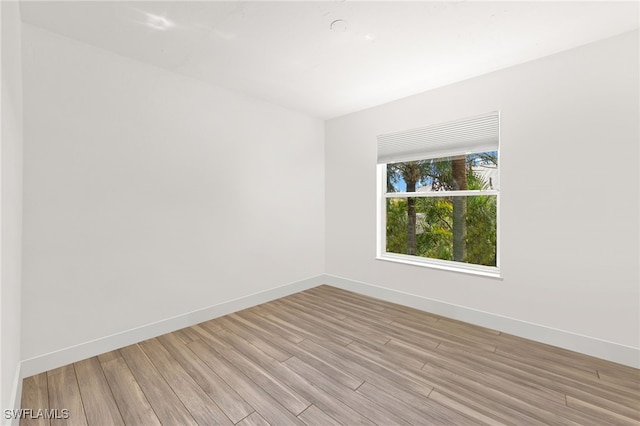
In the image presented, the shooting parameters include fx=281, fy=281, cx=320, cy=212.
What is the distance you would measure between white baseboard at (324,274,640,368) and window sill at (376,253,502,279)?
0.38 m

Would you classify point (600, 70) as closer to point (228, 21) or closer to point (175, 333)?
point (228, 21)

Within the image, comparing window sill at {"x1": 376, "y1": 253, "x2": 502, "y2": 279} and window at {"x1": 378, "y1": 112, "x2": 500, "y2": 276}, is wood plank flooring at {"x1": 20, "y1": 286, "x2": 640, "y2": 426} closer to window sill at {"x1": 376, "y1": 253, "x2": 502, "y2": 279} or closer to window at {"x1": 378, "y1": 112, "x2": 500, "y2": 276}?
window sill at {"x1": 376, "y1": 253, "x2": 502, "y2": 279}

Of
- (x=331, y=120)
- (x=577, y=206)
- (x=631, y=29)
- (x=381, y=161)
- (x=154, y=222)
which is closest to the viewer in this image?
(x=631, y=29)

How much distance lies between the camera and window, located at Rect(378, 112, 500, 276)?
Result: 3.03 m

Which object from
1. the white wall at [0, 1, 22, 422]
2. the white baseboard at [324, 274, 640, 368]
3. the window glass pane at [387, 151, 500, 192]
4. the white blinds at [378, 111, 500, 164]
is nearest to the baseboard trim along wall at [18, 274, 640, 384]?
the white baseboard at [324, 274, 640, 368]

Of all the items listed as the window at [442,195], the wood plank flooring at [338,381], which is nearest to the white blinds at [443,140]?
the window at [442,195]

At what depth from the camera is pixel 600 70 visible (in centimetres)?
229

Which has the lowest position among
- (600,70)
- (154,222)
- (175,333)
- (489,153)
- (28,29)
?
(175,333)

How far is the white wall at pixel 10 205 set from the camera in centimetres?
136

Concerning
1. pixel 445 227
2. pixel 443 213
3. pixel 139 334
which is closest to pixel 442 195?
pixel 443 213

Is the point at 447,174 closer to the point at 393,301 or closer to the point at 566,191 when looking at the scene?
the point at 566,191

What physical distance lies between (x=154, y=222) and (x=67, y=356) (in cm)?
120

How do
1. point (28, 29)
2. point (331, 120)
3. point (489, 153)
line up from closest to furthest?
point (28, 29) → point (489, 153) → point (331, 120)

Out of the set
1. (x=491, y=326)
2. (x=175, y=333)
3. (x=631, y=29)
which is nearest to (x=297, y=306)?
(x=175, y=333)
